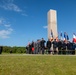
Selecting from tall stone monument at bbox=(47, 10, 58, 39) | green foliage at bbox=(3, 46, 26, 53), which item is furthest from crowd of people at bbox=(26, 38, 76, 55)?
green foliage at bbox=(3, 46, 26, 53)

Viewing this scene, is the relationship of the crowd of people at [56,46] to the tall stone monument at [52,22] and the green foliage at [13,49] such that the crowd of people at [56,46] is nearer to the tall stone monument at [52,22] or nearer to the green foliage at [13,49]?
the tall stone monument at [52,22]

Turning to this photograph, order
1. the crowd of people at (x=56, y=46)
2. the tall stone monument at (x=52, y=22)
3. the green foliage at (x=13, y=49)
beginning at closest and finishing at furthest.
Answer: the crowd of people at (x=56, y=46) < the tall stone monument at (x=52, y=22) < the green foliage at (x=13, y=49)

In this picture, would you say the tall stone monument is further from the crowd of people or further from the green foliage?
the green foliage

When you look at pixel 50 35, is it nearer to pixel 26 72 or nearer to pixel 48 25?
pixel 48 25

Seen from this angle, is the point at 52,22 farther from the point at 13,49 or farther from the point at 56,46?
the point at 13,49

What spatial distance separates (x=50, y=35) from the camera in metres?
26.6

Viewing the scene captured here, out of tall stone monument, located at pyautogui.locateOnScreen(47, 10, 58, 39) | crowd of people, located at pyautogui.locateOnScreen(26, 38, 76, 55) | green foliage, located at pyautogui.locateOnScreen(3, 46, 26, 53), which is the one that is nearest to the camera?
crowd of people, located at pyautogui.locateOnScreen(26, 38, 76, 55)

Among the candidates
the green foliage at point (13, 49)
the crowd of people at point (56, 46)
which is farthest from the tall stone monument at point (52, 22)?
the green foliage at point (13, 49)

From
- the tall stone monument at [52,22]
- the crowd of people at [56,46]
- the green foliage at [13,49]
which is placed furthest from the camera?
the green foliage at [13,49]

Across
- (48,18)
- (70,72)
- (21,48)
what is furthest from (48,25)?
(70,72)

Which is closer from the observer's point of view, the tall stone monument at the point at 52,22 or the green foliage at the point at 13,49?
the tall stone monument at the point at 52,22

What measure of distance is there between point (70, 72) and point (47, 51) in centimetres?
1755

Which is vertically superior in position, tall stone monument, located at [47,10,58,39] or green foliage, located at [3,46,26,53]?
tall stone monument, located at [47,10,58,39]

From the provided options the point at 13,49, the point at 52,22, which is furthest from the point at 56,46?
the point at 13,49
